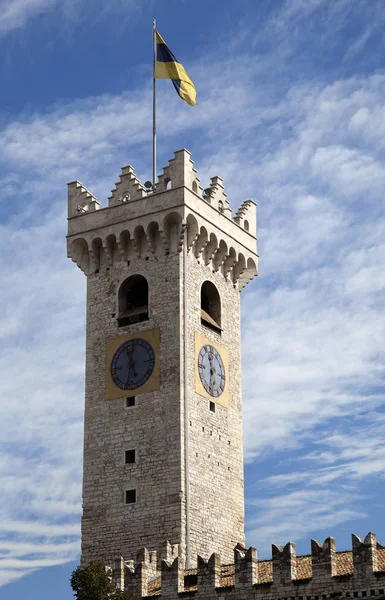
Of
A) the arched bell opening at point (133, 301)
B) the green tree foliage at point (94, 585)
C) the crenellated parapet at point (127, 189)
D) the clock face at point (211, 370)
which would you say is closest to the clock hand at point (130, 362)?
the arched bell opening at point (133, 301)

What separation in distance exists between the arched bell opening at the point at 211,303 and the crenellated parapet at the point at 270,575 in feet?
37.7

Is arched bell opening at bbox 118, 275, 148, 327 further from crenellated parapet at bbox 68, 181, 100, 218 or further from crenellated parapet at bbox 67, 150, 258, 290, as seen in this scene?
crenellated parapet at bbox 68, 181, 100, 218

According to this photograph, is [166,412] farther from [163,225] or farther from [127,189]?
[127,189]

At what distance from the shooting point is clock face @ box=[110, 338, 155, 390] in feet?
165

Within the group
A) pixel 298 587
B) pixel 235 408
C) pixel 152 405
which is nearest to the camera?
pixel 298 587

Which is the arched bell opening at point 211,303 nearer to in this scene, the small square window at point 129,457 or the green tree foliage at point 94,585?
the small square window at point 129,457

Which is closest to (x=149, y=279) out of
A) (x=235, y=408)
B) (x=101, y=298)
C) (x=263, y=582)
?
(x=101, y=298)

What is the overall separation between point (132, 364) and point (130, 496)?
5582 millimetres

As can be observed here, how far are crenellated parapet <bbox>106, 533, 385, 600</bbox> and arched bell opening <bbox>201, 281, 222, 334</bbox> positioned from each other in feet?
37.7

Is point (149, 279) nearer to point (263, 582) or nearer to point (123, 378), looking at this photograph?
point (123, 378)

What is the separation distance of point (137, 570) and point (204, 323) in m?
11.8

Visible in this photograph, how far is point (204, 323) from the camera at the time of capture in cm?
5238

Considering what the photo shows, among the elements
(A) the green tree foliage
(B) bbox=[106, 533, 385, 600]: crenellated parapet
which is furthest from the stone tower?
(A) the green tree foliage

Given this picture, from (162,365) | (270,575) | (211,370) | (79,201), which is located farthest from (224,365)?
(270,575)
